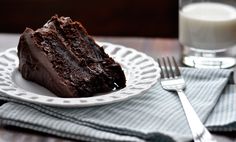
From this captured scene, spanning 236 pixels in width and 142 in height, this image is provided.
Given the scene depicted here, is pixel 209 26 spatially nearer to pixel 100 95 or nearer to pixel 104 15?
pixel 100 95

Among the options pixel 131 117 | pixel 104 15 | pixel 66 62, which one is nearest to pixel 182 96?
pixel 131 117

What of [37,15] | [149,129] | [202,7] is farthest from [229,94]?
[37,15]

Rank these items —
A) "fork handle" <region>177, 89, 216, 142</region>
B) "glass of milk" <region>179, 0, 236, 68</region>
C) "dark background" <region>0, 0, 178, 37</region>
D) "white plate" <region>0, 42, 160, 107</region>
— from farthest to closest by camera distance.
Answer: "dark background" <region>0, 0, 178, 37</region> < "glass of milk" <region>179, 0, 236, 68</region> < "white plate" <region>0, 42, 160, 107</region> < "fork handle" <region>177, 89, 216, 142</region>

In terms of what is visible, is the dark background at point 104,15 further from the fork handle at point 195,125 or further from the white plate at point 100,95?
the fork handle at point 195,125

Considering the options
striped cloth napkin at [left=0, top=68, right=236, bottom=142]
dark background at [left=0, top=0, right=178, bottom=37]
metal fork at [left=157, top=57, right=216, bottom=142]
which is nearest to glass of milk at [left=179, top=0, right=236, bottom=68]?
metal fork at [left=157, top=57, right=216, bottom=142]

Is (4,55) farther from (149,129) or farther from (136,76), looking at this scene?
(149,129)

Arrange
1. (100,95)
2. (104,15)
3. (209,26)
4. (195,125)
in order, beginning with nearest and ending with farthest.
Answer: (195,125), (100,95), (209,26), (104,15)

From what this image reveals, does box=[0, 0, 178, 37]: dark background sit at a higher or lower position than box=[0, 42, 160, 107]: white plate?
lower

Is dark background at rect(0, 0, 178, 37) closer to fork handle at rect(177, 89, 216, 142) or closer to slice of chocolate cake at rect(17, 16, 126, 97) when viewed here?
slice of chocolate cake at rect(17, 16, 126, 97)

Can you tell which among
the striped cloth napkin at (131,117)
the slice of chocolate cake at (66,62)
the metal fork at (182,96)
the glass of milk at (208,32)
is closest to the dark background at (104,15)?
the glass of milk at (208,32)
